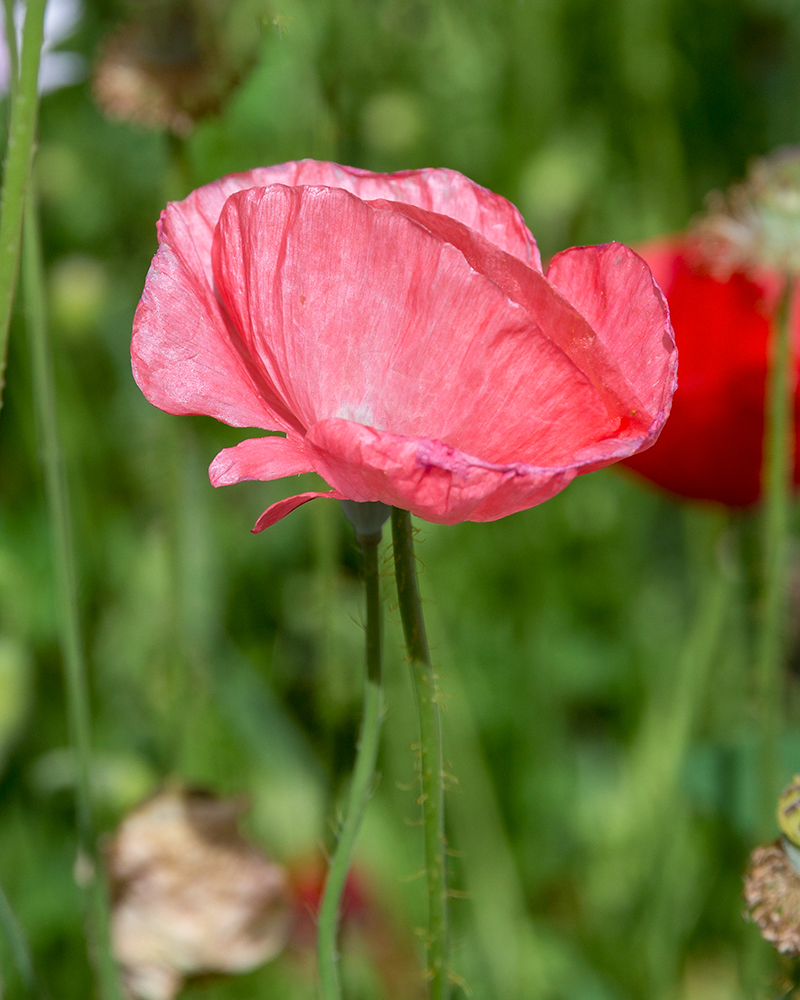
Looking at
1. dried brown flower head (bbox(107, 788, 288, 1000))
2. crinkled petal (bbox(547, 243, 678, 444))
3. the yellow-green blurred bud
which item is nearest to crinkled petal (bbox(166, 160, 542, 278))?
crinkled petal (bbox(547, 243, 678, 444))

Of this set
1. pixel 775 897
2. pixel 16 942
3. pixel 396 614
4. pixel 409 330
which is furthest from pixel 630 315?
pixel 396 614

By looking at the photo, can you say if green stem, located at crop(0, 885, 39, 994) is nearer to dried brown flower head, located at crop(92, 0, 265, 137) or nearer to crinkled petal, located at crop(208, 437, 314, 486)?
crinkled petal, located at crop(208, 437, 314, 486)

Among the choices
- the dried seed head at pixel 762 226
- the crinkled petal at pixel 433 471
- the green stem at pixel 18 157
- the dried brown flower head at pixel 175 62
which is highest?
the dried brown flower head at pixel 175 62

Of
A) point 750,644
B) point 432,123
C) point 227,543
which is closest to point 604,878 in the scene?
point 750,644

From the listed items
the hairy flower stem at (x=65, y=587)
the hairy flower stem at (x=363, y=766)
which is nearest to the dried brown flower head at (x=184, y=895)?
the hairy flower stem at (x=65, y=587)

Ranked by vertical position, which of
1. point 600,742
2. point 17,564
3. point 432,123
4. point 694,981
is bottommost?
point 694,981

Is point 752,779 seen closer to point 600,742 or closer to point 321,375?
point 600,742

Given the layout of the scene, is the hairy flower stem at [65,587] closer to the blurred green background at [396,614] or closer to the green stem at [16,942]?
the green stem at [16,942]
